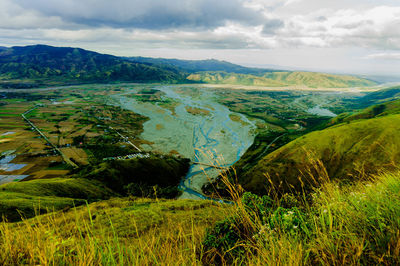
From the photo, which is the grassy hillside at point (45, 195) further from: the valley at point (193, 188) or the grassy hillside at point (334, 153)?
the grassy hillside at point (334, 153)

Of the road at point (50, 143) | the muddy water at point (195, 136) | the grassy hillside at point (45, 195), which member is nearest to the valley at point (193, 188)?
the grassy hillside at point (45, 195)

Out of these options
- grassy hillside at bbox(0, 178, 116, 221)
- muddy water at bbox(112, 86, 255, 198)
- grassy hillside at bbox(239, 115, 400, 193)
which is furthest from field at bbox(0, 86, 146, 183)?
grassy hillside at bbox(239, 115, 400, 193)

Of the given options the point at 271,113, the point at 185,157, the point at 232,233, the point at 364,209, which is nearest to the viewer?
the point at 364,209

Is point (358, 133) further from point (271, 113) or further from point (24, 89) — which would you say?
point (24, 89)

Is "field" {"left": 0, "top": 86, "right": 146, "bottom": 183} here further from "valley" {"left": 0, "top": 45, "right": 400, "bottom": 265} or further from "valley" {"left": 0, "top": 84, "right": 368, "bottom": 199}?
"valley" {"left": 0, "top": 45, "right": 400, "bottom": 265}

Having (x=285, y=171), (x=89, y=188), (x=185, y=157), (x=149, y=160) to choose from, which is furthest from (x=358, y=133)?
(x=89, y=188)

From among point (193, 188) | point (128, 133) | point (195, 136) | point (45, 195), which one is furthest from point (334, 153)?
point (128, 133)

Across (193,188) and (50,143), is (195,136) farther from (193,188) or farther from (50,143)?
(50,143)

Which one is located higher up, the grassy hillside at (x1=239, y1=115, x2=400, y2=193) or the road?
the grassy hillside at (x1=239, y1=115, x2=400, y2=193)
